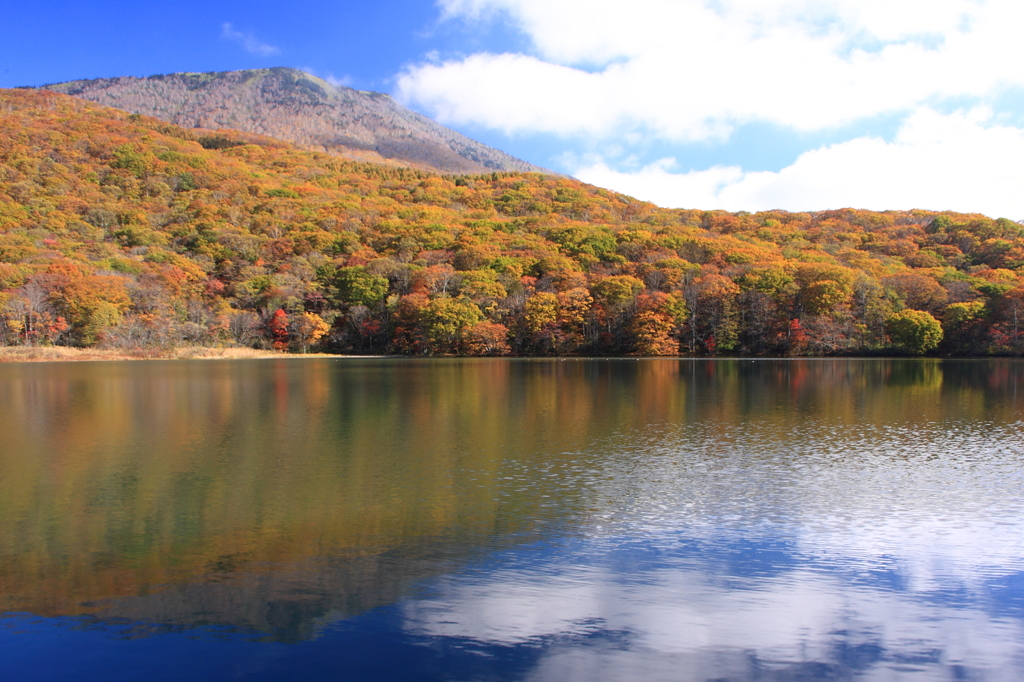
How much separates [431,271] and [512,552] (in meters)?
76.5

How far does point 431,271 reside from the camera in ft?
277

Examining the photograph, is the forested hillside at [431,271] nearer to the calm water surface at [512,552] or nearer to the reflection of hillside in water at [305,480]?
the reflection of hillside in water at [305,480]

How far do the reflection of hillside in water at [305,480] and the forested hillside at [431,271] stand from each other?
42265 millimetres

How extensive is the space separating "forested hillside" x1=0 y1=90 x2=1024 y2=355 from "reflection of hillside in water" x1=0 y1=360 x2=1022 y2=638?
139ft

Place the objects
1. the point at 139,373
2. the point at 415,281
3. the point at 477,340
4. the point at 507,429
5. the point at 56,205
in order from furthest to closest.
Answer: the point at 56,205
the point at 415,281
the point at 477,340
the point at 139,373
the point at 507,429

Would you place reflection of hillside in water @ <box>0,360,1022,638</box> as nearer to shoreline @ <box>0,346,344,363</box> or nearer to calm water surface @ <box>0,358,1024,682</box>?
calm water surface @ <box>0,358,1024,682</box>

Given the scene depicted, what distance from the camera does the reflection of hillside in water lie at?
8312mm

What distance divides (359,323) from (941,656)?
79042 millimetres

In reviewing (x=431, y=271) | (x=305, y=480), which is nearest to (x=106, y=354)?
(x=431, y=271)

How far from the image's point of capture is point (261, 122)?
18912 centimetres

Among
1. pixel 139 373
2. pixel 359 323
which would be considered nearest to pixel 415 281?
pixel 359 323

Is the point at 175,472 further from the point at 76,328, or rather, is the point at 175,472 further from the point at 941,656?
the point at 76,328

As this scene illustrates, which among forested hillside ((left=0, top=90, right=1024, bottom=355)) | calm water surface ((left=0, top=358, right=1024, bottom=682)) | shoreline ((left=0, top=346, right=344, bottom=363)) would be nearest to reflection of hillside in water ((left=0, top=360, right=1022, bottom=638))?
calm water surface ((left=0, top=358, right=1024, bottom=682))

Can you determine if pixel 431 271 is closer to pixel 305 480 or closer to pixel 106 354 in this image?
pixel 106 354
